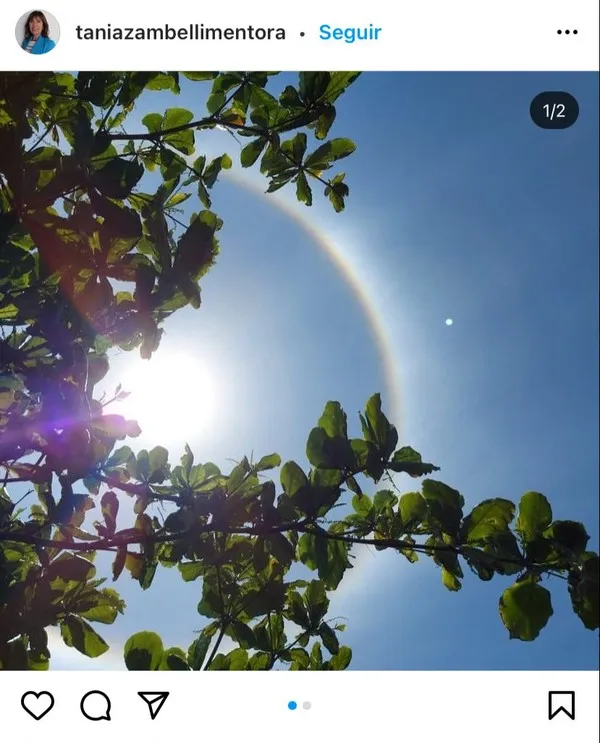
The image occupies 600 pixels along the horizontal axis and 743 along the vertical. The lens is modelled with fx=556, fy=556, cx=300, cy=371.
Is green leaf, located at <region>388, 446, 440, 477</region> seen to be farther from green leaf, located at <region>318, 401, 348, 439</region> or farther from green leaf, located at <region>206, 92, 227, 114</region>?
green leaf, located at <region>206, 92, 227, 114</region>

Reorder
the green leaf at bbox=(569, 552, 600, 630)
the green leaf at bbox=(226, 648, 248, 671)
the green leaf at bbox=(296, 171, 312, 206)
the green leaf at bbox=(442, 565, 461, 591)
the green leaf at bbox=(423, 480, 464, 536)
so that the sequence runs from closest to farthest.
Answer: the green leaf at bbox=(569, 552, 600, 630)
the green leaf at bbox=(423, 480, 464, 536)
the green leaf at bbox=(442, 565, 461, 591)
the green leaf at bbox=(226, 648, 248, 671)
the green leaf at bbox=(296, 171, 312, 206)

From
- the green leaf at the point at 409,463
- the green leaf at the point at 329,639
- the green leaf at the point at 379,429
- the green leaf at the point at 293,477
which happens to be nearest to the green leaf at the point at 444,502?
the green leaf at the point at 409,463

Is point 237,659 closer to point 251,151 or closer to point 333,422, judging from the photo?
point 333,422

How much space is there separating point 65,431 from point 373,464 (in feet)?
5.08

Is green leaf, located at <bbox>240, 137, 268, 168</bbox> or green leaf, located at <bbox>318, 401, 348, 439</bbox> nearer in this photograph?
green leaf, located at <bbox>318, 401, 348, 439</bbox>

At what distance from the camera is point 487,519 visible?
252 cm
